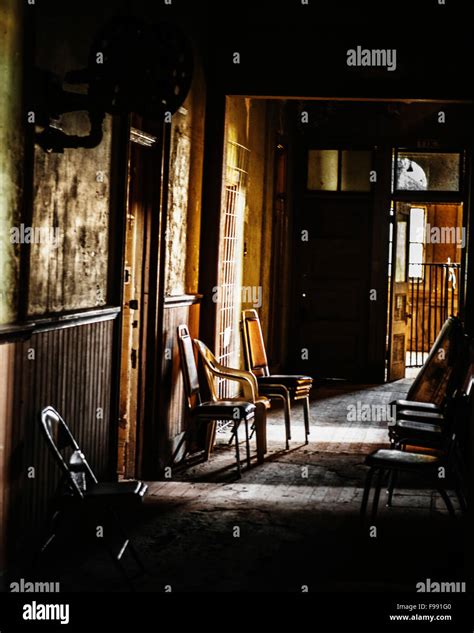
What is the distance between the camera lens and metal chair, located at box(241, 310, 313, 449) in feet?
27.6

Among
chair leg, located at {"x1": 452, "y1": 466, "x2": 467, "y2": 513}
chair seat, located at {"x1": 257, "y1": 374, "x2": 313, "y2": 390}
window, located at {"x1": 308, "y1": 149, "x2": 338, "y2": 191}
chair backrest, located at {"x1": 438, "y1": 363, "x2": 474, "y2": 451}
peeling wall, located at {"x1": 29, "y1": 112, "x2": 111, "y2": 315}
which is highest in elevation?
window, located at {"x1": 308, "y1": 149, "x2": 338, "y2": 191}

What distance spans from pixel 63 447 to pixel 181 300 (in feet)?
9.80

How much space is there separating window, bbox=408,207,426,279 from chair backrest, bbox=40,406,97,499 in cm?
1177

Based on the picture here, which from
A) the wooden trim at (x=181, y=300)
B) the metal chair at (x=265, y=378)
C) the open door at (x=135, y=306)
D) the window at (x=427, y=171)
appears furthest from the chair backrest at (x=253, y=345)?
the window at (x=427, y=171)

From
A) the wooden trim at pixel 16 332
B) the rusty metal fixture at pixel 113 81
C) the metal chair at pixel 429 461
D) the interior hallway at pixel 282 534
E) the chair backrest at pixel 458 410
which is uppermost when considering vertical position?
the rusty metal fixture at pixel 113 81

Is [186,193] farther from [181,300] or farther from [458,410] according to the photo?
[458,410]

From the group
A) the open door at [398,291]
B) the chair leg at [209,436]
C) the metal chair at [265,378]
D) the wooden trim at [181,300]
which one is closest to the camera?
the wooden trim at [181,300]

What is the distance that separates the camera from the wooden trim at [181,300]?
7.19 m

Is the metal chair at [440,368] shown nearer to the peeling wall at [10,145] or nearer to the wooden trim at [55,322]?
the wooden trim at [55,322]

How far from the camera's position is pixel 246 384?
301 inches

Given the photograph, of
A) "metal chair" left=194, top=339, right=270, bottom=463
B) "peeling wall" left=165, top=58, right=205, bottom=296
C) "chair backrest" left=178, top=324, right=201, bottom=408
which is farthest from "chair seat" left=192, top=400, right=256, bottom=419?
"peeling wall" left=165, top=58, right=205, bottom=296

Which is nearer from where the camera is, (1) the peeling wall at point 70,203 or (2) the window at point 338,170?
(1) the peeling wall at point 70,203

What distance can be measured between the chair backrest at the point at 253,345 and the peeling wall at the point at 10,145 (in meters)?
4.15

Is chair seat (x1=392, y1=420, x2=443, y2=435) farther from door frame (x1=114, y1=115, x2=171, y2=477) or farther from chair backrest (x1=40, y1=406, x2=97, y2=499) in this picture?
chair backrest (x1=40, y1=406, x2=97, y2=499)
